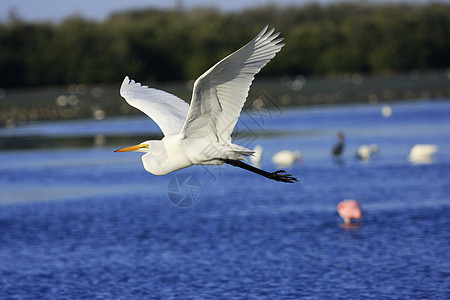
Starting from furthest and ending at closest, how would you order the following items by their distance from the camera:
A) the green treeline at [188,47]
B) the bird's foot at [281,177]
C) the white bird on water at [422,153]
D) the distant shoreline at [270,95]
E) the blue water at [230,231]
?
the green treeline at [188,47] → the distant shoreline at [270,95] → the white bird on water at [422,153] → the blue water at [230,231] → the bird's foot at [281,177]

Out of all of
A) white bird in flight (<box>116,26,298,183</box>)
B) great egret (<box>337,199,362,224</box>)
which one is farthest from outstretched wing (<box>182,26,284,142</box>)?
great egret (<box>337,199,362,224</box>)

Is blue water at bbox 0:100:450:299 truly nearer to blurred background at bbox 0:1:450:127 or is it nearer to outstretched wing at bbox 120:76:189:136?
outstretched wing at bbox 120:76:189:136

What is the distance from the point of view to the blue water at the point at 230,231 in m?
11.4

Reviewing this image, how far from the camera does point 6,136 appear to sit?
31.8 m

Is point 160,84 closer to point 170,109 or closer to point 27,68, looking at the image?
point 27,68

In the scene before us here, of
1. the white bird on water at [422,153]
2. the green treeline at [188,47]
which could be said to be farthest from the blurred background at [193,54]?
the white bird on water at [422,153]

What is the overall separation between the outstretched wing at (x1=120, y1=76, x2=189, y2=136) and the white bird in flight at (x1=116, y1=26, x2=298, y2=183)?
0.04 feet

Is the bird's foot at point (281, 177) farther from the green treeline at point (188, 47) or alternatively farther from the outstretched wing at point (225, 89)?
the green treeline at point (188, 47)

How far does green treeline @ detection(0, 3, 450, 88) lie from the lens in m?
64.9

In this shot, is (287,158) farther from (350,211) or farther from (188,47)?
(188,47)

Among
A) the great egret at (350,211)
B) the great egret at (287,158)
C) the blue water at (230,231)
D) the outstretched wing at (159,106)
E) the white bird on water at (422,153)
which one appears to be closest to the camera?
the outstretched wing at (159,106)

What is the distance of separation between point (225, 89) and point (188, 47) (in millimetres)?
59970

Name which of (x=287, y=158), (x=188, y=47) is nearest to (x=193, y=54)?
(x=188, y=47)

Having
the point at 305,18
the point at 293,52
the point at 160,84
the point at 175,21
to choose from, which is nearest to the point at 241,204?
the point at 160,84
